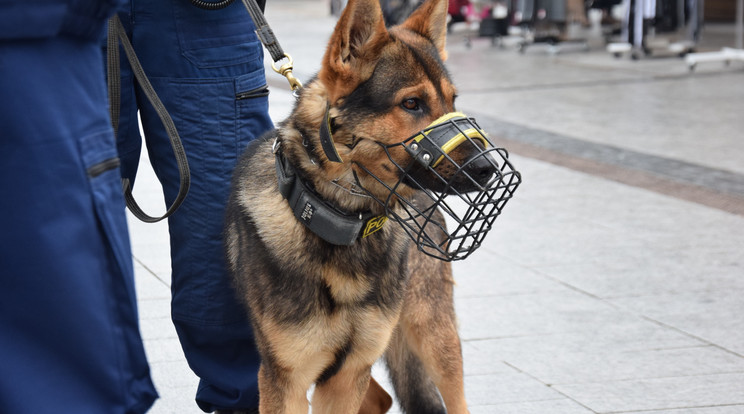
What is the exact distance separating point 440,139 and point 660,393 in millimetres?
1774

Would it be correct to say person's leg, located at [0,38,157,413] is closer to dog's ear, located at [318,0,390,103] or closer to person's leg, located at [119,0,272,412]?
dog's ear, located at [318,0,390,103]

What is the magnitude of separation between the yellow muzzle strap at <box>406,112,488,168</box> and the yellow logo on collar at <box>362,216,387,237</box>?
361mm

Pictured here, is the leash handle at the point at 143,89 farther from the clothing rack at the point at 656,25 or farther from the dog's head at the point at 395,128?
the clothing rack at the point at 656,25

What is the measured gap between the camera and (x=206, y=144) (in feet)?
9.93

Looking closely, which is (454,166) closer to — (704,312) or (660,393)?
(660,393)

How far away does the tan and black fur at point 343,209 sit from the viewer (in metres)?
2.42

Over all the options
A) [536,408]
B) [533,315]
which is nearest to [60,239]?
[536,408]

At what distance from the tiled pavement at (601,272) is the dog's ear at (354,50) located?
5.09ft

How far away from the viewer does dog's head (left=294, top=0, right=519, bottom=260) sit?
2.30 metres

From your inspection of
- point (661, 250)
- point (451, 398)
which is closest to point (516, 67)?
point (661, 250)

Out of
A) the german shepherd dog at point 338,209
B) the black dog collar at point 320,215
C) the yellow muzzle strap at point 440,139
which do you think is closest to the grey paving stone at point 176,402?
the german shepherd dog at point 338,209

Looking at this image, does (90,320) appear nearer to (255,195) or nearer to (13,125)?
(13,125)

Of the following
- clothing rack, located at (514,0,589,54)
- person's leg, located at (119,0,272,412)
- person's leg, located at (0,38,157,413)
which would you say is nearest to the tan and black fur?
person's leg, located at (119,0,272,412)

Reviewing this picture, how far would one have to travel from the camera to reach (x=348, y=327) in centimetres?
262
